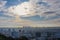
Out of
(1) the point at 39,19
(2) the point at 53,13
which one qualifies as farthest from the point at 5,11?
(2) the point at 53,13

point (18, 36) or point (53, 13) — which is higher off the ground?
point (53, 13)

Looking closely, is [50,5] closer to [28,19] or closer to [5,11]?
[28,19]

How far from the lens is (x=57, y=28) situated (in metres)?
2.34

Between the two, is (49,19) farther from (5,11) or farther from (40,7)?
(5,11)

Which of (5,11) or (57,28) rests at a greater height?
(5,11)

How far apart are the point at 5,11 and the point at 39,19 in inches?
17.8

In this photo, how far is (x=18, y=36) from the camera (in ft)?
7.74

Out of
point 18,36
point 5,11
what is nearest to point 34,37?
point 18,36

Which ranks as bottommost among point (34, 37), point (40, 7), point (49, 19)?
point (34, 37)

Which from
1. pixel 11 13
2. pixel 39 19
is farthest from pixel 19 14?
pixel 39 19

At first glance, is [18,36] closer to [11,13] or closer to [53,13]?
[11,13]

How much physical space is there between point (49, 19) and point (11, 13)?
50 cm

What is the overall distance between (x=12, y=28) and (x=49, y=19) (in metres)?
0.49

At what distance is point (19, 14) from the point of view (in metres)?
2.39
